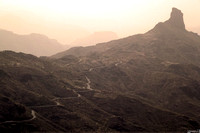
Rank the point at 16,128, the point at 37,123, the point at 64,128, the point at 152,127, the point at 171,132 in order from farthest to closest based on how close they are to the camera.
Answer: the point at 152,127, the point at 171,132, the point at 64,128, the point at 37,123, the point at 16,128

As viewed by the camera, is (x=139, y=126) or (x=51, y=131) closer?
(x=51, y=131)

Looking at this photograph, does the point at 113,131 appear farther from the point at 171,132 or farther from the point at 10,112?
the point at 10,112

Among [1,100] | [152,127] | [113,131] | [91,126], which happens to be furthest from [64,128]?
[152,127]

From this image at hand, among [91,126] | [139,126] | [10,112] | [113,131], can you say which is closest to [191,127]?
[139,126]

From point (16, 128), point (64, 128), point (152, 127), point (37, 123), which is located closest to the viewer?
point (16, 128)

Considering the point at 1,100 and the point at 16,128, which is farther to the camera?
the point at 1,100

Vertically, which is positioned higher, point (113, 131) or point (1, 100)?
point (1, 100)

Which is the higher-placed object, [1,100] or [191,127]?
[1,100]

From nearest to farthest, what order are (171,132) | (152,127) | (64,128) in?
(64,128) → (171,132) → (152,127)

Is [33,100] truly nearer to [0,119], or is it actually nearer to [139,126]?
[0,119]
